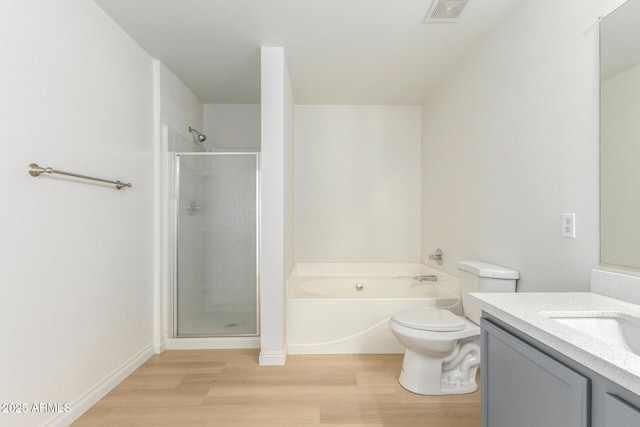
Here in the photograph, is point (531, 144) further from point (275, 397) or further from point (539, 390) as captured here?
point (275, 397)

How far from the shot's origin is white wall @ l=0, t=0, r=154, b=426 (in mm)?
1440

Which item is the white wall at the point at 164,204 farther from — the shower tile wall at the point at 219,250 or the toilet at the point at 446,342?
the toilet at the point at 446,342

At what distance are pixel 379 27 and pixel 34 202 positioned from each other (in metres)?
2.09

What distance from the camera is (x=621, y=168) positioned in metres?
1.32

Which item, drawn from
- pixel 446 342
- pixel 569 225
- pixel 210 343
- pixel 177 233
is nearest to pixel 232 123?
pixel 177 233

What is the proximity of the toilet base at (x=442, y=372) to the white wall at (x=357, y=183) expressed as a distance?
5.57ft

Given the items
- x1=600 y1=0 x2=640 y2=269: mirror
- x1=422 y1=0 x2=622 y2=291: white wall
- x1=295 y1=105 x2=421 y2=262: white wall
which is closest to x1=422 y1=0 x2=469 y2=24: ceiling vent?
x1=422 y1=0 x2=622 y2=291: white wall

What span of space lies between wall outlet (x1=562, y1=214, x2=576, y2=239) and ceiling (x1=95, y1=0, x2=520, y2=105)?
124 cm

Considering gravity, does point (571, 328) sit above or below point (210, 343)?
above

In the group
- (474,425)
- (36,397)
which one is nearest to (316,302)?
(474,425)

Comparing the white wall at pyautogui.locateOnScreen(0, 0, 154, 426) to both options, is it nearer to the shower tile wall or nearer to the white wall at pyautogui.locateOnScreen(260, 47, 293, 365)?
the shower tile wall

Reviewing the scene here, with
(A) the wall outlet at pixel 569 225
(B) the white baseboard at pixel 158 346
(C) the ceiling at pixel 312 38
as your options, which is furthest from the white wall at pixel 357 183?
(A) the wall outlet at pixel 569 225

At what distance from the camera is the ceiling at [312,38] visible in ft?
6.56

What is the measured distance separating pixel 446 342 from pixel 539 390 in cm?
105
